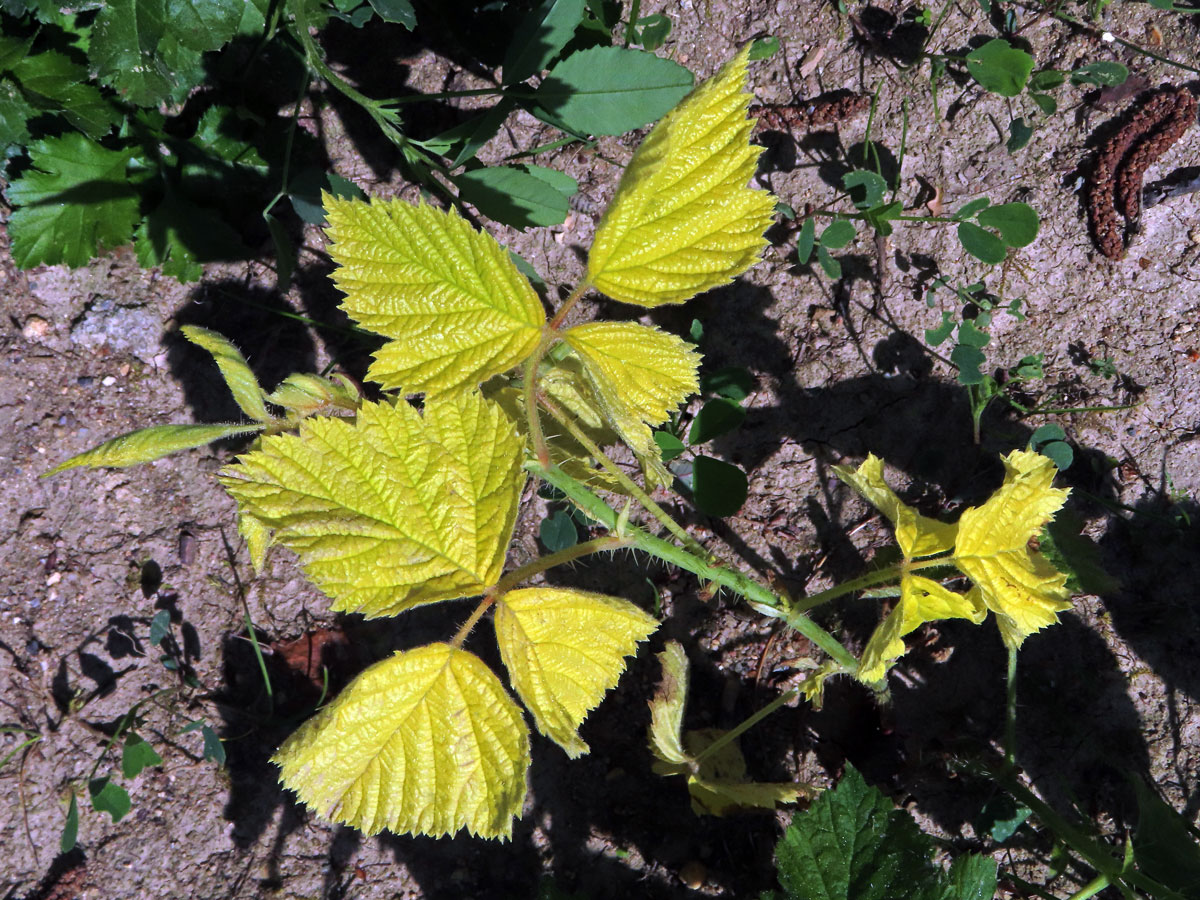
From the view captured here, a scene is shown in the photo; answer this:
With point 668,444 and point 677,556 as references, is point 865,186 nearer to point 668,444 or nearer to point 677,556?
point 668,444

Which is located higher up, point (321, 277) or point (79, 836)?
point (321, 277)

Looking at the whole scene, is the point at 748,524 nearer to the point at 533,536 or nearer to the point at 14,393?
the point at 533,536

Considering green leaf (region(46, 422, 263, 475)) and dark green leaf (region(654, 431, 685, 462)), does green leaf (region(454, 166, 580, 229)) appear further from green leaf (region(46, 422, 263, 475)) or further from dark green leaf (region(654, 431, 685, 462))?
green leaf (region(46, 422, 263, 475))

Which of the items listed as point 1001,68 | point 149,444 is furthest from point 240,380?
point 1001,68

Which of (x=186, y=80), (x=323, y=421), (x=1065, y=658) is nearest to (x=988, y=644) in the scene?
(x=1065, y=658)

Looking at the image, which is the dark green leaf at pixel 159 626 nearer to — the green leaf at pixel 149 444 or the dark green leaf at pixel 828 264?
the green leaf at pixel 149 444
